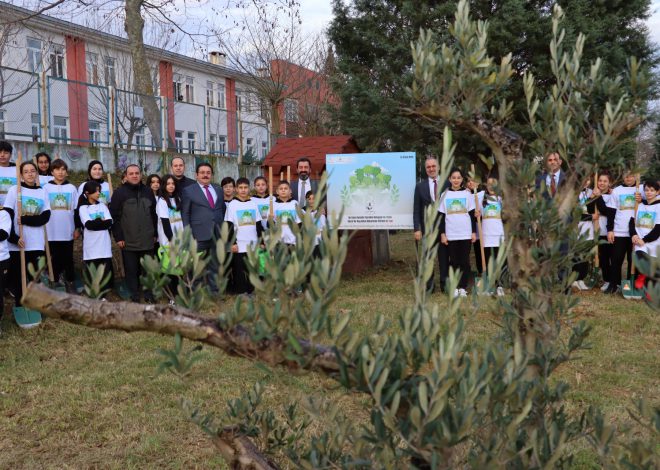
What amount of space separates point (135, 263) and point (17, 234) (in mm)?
1613

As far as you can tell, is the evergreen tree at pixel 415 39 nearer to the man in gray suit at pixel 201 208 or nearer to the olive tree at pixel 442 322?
the man in gray suit at pixel 201 208

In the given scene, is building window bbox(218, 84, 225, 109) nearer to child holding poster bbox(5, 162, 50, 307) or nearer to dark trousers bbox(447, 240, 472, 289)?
dark trousers bbox(447, 240, 472, 289)

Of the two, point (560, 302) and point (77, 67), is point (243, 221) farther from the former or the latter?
point (77, 67)

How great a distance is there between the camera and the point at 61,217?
26.2ft

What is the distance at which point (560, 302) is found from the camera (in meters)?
2.26

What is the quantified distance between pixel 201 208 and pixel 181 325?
6.91m

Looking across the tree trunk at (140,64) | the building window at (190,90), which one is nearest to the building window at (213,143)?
the tree trunk at (140,64)

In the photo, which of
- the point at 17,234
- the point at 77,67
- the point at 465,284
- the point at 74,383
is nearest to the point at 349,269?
the point at 465,284

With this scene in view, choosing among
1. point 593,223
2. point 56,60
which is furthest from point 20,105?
point 593,223

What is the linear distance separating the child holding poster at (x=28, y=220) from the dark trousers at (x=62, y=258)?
58cm

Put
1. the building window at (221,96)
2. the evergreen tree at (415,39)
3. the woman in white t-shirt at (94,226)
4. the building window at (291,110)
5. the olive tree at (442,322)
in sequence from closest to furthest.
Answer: the olive tree at (442,322) → the woman in white t-shirt at (94,226) → the evergreen tree at (415,39) → the building window at (291,110) → the building window at (221,96)

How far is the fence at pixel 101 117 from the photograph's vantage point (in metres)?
13.0

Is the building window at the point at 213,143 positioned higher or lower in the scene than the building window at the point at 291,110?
lower

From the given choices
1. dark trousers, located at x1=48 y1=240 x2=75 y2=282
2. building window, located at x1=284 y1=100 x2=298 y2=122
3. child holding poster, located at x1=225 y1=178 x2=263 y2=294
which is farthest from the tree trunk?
building window, located at x1=284 y1=100 x2=298 y2=122
